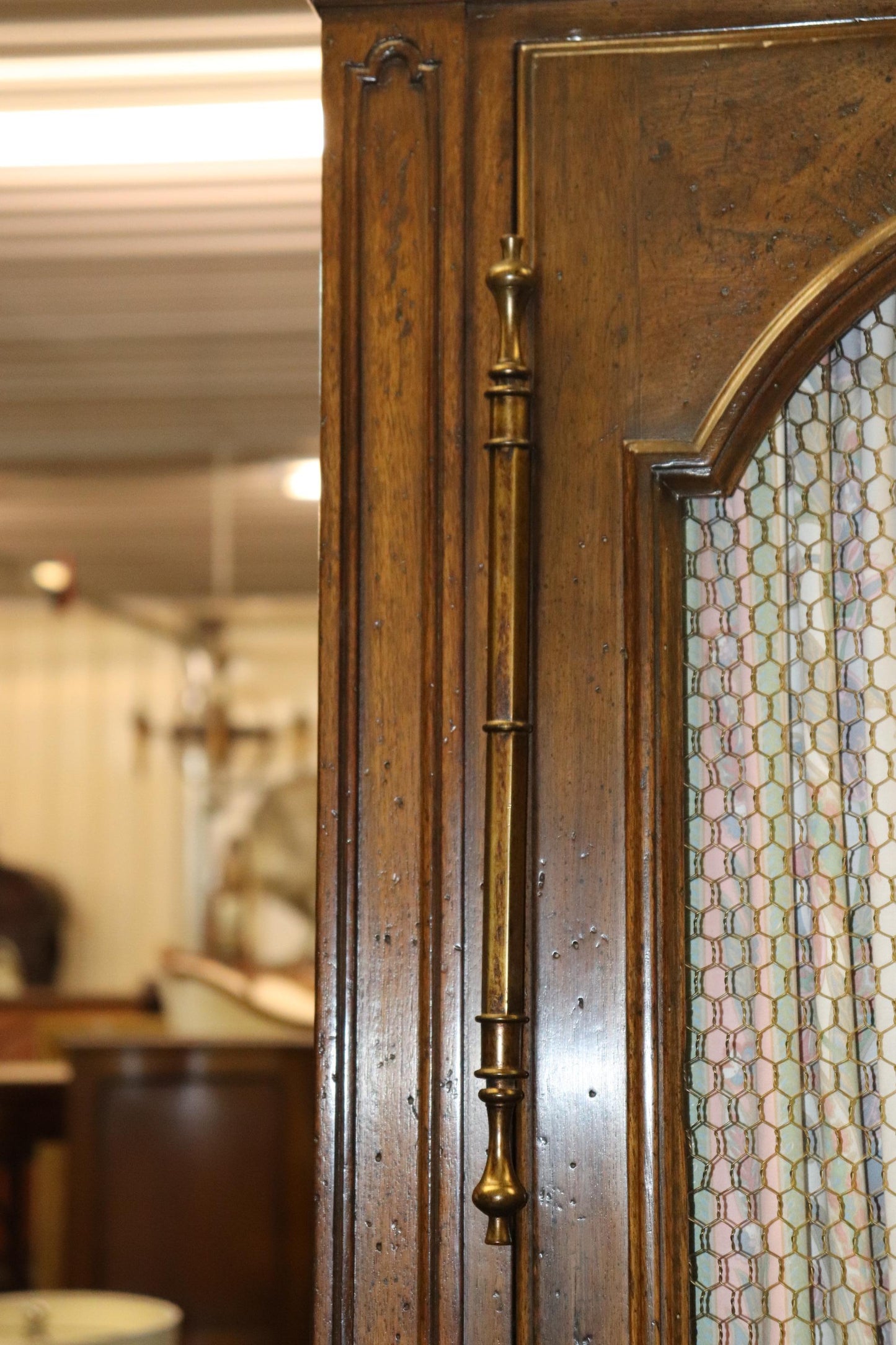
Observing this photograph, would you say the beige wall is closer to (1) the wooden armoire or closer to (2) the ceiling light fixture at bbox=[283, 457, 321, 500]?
(2) the ceiling light fixture at bbox=[283, 457, 321, 500]

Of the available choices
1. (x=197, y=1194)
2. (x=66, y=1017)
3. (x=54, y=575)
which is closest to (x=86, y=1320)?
(x=197, y=1194)

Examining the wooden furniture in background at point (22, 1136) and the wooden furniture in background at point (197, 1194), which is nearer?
the wooden furniture in background at point (197, 1194)

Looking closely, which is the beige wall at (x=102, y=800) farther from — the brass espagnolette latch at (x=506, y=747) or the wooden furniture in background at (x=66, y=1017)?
the brass espagnolette latch at (x=506, y=747)

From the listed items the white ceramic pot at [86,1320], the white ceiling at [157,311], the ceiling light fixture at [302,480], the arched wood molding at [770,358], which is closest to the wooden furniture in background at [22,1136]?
the white ceramic pot at [86,1320]

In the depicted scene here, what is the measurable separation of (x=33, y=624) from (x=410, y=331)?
680 cm

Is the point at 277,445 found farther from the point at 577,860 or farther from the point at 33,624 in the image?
the point at 577,860

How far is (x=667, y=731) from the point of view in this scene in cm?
125

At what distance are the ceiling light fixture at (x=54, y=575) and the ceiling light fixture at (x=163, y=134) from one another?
387 centimetres

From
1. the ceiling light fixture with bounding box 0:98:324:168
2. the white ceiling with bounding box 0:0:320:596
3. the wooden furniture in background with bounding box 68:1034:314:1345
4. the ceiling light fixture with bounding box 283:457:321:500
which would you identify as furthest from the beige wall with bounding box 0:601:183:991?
the ceiling light fixture with bounding box 0:98:324:168

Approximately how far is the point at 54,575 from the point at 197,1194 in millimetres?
4042

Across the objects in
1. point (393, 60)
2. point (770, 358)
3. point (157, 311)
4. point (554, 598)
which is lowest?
point (554, 598)

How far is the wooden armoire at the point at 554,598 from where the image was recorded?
1.20 meters

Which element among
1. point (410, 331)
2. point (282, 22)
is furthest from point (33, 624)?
point (410, 331)

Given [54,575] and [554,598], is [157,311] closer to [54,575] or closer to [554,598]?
[554,598]
